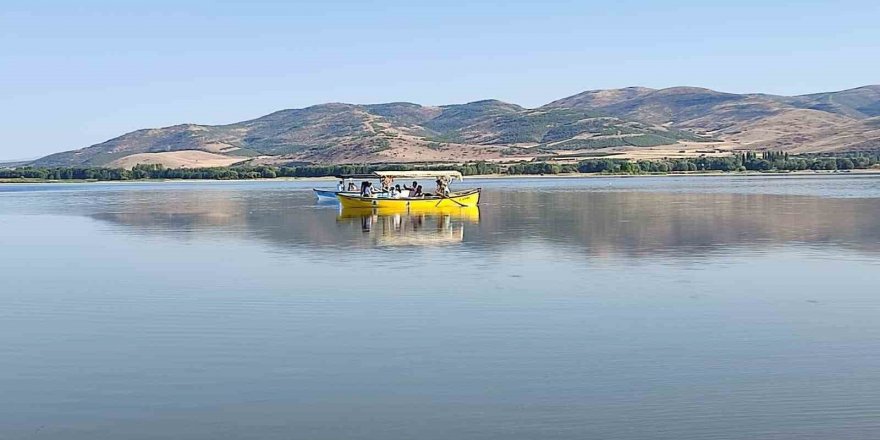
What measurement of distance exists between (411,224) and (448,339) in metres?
24.7

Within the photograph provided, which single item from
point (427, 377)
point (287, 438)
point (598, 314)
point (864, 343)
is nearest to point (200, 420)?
point (287, 438)

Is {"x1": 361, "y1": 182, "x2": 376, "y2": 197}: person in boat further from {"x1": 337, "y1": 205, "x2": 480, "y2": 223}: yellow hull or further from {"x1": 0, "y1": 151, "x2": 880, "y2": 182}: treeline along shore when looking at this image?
{"x1": 0, "y1": 151, "x2": 880, "y2": 182}: treeline along shore

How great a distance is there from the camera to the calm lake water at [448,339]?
10.8 metres

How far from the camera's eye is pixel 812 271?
2198 centimetres

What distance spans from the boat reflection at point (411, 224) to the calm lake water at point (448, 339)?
1167mm

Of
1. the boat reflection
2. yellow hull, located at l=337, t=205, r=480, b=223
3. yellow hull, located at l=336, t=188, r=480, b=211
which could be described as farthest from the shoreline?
the boat reflection

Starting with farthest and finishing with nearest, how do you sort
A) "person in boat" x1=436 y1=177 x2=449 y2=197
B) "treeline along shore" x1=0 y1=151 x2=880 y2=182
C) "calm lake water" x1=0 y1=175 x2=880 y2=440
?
"treeline along shore" x1=0 y1=151 x2=880 y2=182
"person in boat" x1=436 y1=177 x2=449 y2=197
"calm lake water" x1=0 y1=175 x2=880 y2=440

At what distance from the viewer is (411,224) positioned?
129 feet

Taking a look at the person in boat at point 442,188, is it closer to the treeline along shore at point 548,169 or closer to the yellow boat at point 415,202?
the yellow boat at point 415,202

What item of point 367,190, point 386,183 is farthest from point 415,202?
point 367,190

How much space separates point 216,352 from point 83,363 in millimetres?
1676

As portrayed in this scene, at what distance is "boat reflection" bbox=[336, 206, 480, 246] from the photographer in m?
31.6

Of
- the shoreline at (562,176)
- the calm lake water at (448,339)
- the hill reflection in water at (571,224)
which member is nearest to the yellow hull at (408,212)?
the hill reflection in water at (571,224)

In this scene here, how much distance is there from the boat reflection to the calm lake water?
3.83ft
